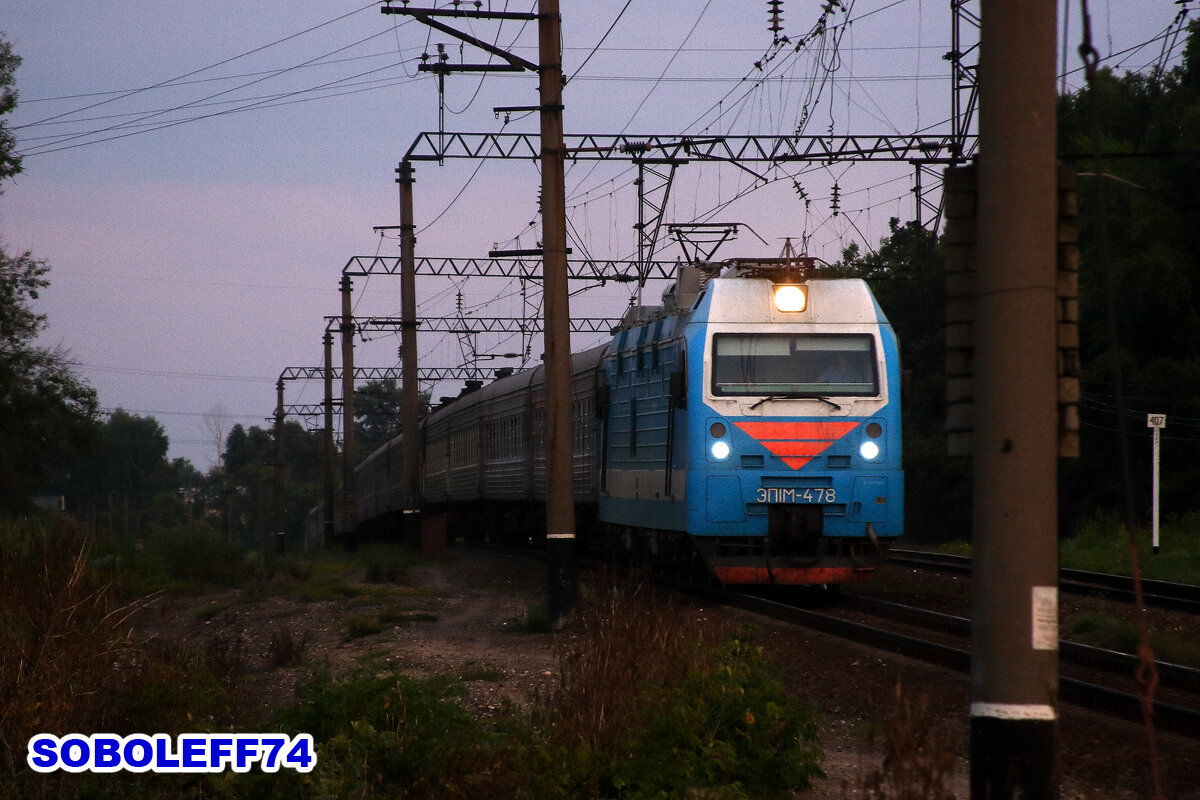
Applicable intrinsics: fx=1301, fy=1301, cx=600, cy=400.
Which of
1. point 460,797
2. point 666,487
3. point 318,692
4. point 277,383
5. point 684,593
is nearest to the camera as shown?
point 460,797

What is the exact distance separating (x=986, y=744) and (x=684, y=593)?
11.7 m

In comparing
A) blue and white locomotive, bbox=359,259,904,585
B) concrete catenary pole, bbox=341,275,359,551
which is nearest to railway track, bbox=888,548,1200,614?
blue and white locomotive, bbox=359,259,904,585

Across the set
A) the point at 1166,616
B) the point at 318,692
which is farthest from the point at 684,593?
the point at 318,692

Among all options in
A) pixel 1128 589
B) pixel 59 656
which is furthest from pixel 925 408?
pixel 59 656

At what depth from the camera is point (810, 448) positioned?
1389 centimetres

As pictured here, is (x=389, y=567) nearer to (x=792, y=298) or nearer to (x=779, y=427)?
(x=779, y=427)

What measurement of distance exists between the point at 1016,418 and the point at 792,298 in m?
9.66

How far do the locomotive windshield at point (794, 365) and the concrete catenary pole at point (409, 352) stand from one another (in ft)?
50.1

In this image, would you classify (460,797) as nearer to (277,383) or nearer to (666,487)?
(666,487)

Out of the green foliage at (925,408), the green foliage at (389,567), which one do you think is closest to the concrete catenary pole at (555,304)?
the green foliage at (389,567)

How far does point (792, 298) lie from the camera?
47.3ft

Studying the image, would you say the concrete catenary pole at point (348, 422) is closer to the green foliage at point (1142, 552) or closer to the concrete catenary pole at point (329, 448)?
the concrete catenary pole at point (329, 448)

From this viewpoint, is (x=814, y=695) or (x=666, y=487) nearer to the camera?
(x=814, y=695)

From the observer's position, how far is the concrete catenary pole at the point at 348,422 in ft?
124
